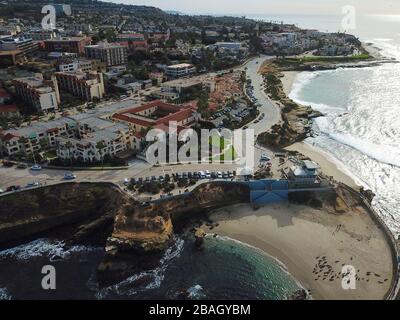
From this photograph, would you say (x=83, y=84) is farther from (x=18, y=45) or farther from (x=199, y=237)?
(x=199, y=237)

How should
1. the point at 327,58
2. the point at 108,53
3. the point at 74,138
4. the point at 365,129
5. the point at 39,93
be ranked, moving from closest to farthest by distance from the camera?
the point at 74,138 < the point at 39,93 < the point at 365,129 < the point at 108,53 < the point at 327,58

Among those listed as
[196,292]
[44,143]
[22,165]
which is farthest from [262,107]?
Answer: [196,292]

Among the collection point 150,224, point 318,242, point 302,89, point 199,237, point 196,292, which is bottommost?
point 196,292

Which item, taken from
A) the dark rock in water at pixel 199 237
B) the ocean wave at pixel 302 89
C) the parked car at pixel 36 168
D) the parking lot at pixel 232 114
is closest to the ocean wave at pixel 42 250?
the dark rock in water at pixel 199 237

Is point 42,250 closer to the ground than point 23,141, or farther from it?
closer to the ground

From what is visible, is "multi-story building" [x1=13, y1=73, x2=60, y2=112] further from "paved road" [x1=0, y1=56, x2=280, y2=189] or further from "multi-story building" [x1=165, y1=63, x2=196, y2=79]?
"multi-story building" [x1=165, y1=63, x2=196, y2=79]

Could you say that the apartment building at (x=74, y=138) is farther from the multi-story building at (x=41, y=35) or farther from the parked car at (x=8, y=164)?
the multi-story building at (x=41, y=35)

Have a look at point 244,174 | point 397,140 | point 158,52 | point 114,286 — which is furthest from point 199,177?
point 158,52

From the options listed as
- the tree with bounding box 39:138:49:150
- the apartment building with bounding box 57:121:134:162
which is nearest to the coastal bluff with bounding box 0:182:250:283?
the apartment building with bounding box 57:121:134:162
